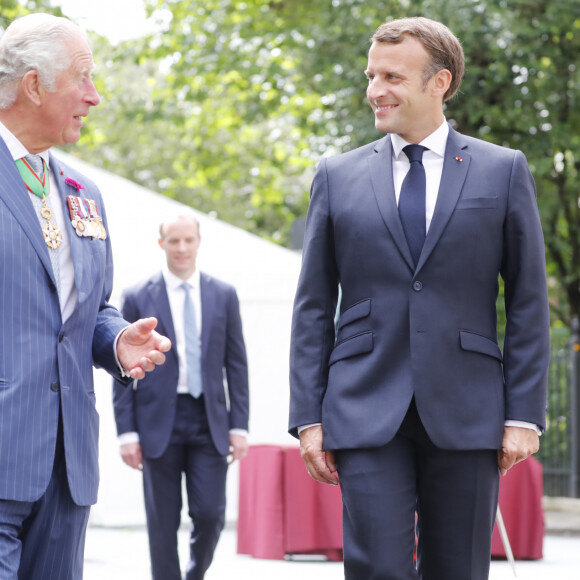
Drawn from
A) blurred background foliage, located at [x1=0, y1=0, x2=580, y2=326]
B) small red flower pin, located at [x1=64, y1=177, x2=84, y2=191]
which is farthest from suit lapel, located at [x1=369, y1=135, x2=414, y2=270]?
blurred background foliage, located at [x1=0, y1=0, x2=580, y2=326]

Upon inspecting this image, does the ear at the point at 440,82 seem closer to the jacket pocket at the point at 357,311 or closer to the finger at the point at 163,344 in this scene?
the jacket pocket at the point at 357,311

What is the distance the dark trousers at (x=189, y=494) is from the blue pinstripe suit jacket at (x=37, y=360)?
3279 mm

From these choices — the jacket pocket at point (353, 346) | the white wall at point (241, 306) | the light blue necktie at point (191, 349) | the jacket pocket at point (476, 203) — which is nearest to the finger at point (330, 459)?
the jacket pocket at point (353, 346)

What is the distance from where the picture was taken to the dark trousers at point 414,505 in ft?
11.9

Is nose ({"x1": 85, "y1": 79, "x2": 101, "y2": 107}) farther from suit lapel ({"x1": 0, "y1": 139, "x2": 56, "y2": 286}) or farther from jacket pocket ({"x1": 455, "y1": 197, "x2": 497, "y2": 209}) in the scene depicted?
jacket pocket ({"x1": 455, "y1": 197, "x2": 497, "y2": 209})

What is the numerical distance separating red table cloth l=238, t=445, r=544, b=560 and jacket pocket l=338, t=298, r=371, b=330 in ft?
20.4

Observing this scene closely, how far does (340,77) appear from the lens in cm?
1474

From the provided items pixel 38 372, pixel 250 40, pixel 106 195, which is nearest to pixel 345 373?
pixel 38 372

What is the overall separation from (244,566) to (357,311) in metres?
6.43

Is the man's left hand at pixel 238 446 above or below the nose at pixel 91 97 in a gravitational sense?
below

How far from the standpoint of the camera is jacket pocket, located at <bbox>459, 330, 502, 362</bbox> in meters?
3.71

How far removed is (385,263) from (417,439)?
0.54 m

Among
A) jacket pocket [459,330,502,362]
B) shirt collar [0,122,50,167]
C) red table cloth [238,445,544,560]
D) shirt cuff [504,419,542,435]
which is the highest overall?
shirt collar [0,122,50,167]

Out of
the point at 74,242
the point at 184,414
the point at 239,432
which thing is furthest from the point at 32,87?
the point at 239,432
